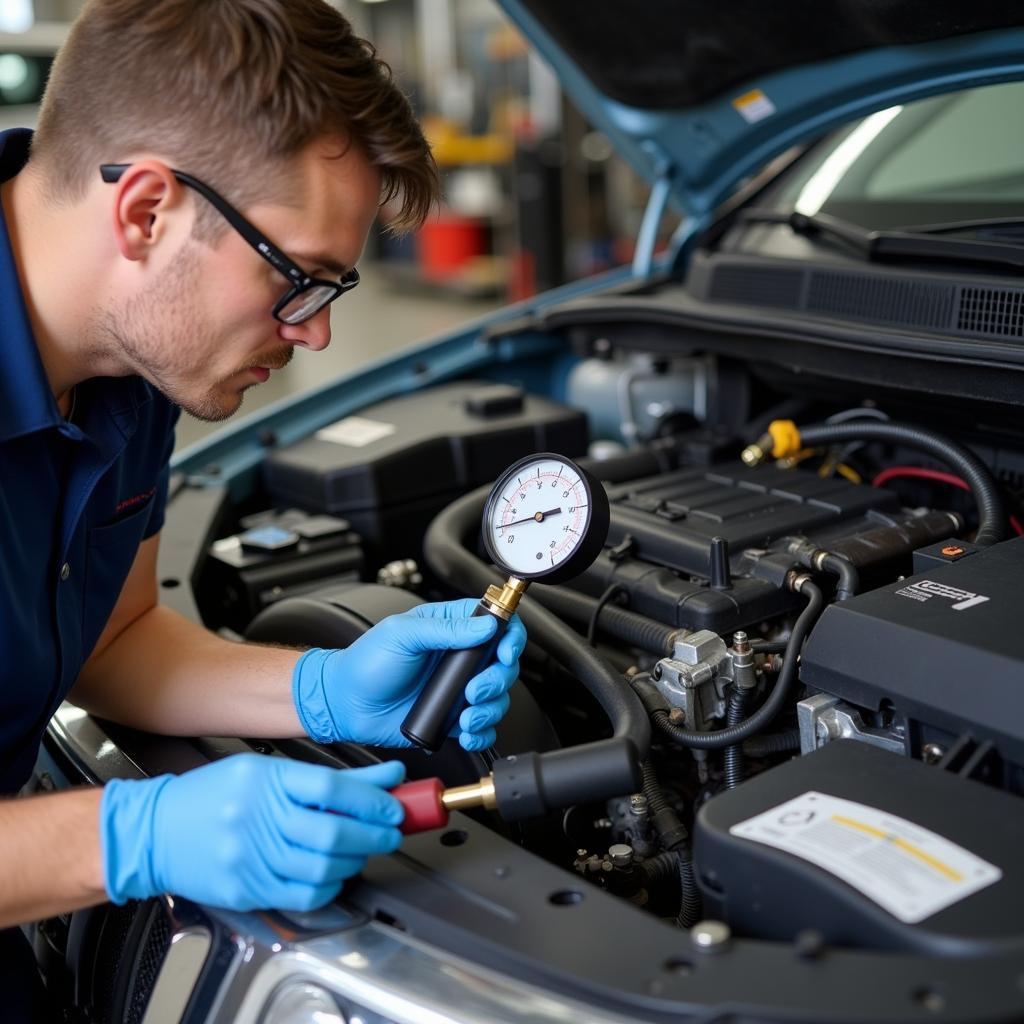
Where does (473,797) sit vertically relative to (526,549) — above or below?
below

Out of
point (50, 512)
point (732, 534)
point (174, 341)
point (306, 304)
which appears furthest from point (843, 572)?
point (50, 512)

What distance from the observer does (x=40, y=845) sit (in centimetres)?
108

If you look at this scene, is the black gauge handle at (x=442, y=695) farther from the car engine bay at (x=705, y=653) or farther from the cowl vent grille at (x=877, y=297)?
the cowl vent grille at (x=877, y=297)

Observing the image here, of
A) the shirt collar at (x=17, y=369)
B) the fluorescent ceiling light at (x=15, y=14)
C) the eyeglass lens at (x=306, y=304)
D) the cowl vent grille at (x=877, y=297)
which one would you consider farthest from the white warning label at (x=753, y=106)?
the fluorescent ceiling light at (x=15, y=14)

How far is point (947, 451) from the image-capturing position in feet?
5.21

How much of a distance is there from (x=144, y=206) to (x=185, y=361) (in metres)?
0.18

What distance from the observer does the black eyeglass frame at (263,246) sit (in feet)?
3.89

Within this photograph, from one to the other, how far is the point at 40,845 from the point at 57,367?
1.84 feet

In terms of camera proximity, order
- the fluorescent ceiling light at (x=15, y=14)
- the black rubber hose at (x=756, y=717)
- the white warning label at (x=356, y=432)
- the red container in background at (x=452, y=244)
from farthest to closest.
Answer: the red container in background at (x=452, y=244) → the fluorescent ceiling light at (x=15, y=14) → the white warning label at (x=356, y=432) → the black rubber hose at (x=756, y=717)

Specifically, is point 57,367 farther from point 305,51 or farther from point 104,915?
point 104,915

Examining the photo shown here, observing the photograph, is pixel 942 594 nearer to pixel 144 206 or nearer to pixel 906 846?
pixel 906 846

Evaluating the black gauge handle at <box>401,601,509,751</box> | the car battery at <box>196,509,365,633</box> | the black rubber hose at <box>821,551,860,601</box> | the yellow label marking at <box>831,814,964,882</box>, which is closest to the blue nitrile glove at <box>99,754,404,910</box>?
the black gauge handle at <box>401,601,509,751</box>

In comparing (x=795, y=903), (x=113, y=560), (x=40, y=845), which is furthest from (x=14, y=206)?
(x=795, y=903)

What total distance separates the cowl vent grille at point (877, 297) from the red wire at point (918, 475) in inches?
8.9
